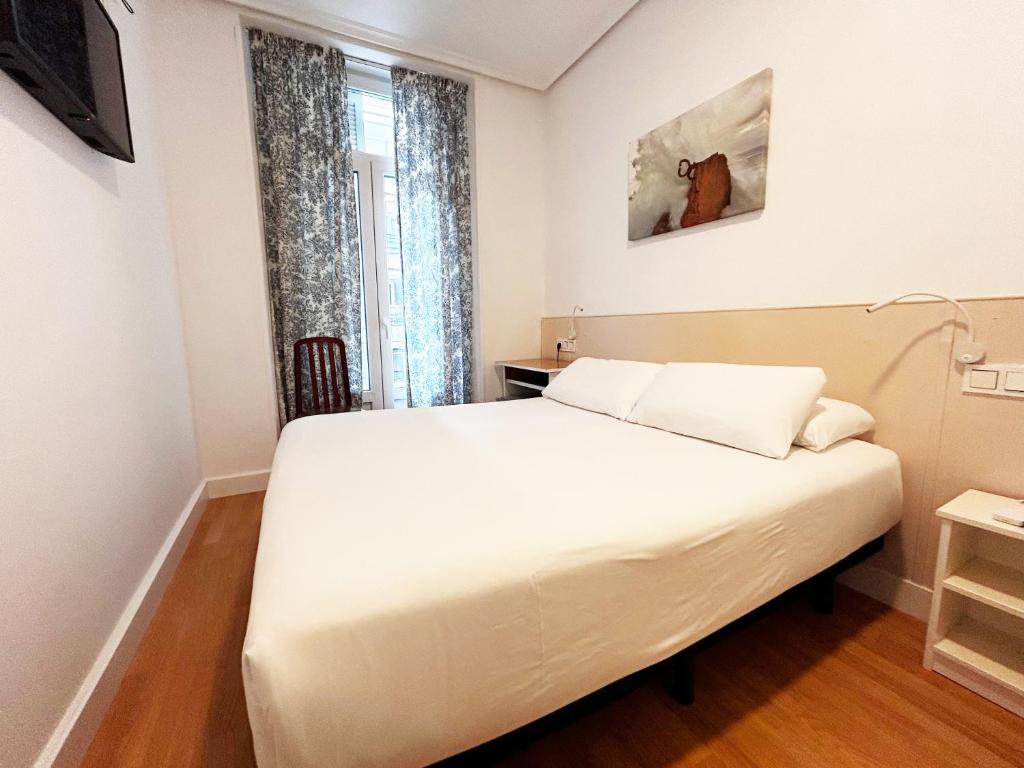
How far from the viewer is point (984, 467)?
1347 millimetres

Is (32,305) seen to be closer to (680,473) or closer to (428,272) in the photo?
(680,473)

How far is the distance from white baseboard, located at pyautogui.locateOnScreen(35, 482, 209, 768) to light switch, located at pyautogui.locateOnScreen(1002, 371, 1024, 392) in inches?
107

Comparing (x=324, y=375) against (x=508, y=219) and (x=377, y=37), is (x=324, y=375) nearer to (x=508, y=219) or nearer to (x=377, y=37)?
(x=508, y=219)

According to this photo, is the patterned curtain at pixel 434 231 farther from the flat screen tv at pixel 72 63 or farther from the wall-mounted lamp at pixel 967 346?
the wall-mounted lamp at pixel 967 346

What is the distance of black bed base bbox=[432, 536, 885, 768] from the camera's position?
0.79 m

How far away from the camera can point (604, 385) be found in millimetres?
2234

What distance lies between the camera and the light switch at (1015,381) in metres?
1.25

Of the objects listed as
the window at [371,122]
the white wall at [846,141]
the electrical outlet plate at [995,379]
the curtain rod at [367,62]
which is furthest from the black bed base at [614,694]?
the curtain rod at [367,62]

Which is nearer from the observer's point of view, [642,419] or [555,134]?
[642,419]

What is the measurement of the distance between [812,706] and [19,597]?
1.98 meters

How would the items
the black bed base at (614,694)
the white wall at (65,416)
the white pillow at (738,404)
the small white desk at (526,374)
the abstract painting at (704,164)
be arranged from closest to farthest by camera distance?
the black bed base at (614,694), the white wall at (65,416), the white pillow at (738,404), the abstract painting at (704,164), the small white desk at (526,374)

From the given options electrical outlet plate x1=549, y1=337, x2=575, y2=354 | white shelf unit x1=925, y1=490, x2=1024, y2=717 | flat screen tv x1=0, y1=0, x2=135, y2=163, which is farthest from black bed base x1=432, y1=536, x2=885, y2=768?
electrical outlet plate x1=549, y1=337, x2=575, y2=354

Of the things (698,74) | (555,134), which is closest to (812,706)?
(698,74)

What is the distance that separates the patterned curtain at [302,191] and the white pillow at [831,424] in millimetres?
2743
